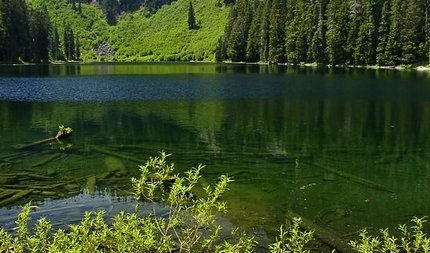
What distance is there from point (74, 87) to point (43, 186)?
56883 millimetres

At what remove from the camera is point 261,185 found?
2264cm

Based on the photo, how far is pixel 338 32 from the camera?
132625 millimetres

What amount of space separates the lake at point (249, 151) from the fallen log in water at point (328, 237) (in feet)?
1.60

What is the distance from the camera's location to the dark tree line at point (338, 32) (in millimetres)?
118375

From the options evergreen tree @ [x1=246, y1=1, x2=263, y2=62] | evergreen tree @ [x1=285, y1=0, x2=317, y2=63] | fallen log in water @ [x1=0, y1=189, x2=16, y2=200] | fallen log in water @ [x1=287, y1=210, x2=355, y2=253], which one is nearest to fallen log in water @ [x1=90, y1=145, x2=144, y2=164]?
fallen log in water @ [x1=0, y1=189, x2=16, y2=200]

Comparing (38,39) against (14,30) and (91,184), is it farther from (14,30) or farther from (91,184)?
(91,184)

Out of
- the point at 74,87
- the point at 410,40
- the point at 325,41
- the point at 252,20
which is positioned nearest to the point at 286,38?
the point at 325,41

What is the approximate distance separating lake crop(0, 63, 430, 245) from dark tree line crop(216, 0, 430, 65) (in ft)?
211

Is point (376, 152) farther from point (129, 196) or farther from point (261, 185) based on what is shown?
point (129, 196)

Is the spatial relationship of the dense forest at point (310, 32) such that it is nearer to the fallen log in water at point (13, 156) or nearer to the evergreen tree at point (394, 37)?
the evergreen tree at point (394, 37)

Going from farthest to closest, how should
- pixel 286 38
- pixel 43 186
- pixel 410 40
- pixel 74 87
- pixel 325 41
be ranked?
pixel 286 38, pixel 325 41, pixel 410 40, pixel 74 87, pixel 43 186

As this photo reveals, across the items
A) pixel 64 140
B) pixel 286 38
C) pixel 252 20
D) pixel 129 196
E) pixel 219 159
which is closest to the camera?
pixel 129 196

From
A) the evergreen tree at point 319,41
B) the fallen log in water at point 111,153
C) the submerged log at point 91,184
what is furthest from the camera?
the evergreen tree at point 319,41

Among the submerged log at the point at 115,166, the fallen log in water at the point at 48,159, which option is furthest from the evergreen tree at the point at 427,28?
the fallen log in water at the point at 48,159
